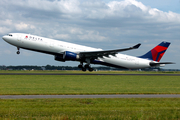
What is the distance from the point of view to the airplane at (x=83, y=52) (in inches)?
1745

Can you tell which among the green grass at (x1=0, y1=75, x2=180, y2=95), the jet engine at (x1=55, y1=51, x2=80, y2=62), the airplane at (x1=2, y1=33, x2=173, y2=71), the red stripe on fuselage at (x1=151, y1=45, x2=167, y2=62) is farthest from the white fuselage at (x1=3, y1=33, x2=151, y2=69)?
the green grass at (x1=0, y1=75, x2=180, y2=95)

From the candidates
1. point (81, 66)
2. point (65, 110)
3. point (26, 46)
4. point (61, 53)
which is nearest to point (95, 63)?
point (81, 66)

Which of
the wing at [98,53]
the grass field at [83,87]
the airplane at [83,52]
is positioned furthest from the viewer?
the wing at [98,53]

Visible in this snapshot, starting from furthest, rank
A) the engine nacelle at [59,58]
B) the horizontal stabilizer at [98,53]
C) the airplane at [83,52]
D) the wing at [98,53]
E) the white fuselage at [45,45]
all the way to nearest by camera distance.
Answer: the engine nacelle at [59,58] → the wing at [98,53] → the horizontal stabilizer at [98,53] → the airplane at [83,52] → the white fuselage at [45,45]

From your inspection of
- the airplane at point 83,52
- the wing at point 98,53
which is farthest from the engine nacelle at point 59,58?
the wing at point 98,53

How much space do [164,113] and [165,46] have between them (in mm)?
50929

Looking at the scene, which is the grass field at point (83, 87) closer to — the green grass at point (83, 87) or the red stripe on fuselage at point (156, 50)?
the green grass at point (83, 87)

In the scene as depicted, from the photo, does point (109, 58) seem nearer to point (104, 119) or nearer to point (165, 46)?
point (165, 46)

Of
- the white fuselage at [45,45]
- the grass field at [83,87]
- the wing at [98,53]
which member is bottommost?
the grass field at [83,87]

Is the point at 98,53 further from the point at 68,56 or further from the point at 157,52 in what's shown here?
the point at 157,52

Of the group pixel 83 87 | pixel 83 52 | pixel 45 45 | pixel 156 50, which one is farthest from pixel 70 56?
pixel 156 50

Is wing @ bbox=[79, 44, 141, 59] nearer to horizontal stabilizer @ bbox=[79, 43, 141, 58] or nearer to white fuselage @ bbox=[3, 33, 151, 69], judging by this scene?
horizontal stabilizer @ bbox=[79, 43, 141, 58]

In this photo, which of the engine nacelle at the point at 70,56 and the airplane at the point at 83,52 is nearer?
the airplane at the point at 83,52

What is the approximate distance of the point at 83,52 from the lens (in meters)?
48.2
